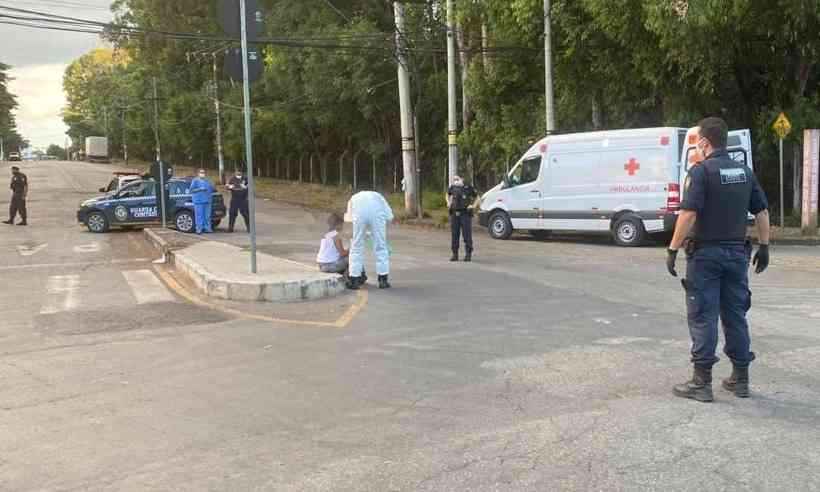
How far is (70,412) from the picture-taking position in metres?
5.50

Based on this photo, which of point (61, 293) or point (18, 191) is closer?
point (61, 293)

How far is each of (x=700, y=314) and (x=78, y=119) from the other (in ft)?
415

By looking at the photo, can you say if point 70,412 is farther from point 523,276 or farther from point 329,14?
point 329,14

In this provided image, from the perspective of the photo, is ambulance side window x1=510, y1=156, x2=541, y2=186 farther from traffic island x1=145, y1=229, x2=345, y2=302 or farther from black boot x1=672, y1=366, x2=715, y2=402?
black boot x1=672, y1=366, x2=715, y2=402

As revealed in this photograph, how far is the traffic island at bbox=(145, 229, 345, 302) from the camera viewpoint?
9891mm

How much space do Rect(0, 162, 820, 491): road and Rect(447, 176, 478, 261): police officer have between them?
350 cm

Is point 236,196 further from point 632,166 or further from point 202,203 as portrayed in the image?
point 632,166

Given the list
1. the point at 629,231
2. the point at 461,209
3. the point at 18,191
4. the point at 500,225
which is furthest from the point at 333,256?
Answer: the point at 18,191

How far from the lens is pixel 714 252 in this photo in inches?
215

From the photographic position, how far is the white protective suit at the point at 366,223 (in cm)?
1062

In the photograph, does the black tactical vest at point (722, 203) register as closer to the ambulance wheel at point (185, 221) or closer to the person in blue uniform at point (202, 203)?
the person in blue uniform at point (202, 203)

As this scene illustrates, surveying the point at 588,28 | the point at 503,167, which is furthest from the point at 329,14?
the point at 588,28

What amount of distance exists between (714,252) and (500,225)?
1492 centimetres

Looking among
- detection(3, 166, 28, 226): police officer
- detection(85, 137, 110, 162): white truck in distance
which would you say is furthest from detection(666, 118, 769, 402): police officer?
detection(85, 137, 110, 162): white truck in distance
